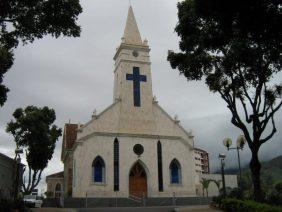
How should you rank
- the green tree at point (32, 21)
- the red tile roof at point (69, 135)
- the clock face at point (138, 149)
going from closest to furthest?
the green tree at point (32, 21) → the clock face at point (138, 149) → the red tile roof at point (69, 135)

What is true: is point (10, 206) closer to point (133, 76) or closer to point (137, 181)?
point (137, 181)

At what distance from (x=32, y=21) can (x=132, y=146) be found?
25.8 m

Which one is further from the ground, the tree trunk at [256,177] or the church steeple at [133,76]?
the church steeple at [133,76]

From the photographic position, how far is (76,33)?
18109 mm

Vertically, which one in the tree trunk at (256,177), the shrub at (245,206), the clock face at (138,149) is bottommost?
the shrub at (245,206)

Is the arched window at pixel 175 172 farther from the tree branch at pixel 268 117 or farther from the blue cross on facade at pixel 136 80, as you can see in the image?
the tree branch at pixel 268 117

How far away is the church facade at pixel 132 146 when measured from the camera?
131 feet

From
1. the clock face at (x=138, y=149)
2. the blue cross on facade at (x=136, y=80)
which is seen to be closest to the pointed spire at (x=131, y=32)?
the blue cross on facade at (x=136, y=80)

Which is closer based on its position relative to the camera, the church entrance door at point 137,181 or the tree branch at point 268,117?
the tree branch at point 268,117

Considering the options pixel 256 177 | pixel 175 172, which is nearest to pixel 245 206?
pixel 256 177

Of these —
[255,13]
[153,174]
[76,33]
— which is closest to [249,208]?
[255,13]

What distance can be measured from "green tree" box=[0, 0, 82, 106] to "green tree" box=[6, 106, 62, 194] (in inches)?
923

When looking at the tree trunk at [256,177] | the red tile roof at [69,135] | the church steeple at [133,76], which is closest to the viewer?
the tree trunk at [256,177]

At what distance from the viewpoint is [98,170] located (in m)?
40.2
